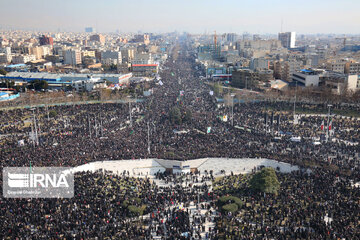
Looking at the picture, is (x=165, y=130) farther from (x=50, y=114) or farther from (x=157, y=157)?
(x=50, y=114)

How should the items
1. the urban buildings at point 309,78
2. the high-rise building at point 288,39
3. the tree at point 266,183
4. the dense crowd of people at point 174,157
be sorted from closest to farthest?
the dense crowd of people at point 174,157
the tree at point 266,183
the urban buildings at point 309,78
the high-rise building at point 288,39

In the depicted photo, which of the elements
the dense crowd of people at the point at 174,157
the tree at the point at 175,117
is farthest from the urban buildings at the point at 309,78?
the tree at the point at 175,117

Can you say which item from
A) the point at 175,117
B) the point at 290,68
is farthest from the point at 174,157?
the point at 290,68

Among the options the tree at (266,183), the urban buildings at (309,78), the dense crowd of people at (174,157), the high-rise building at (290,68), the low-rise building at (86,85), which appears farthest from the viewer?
the high-rise building at (290,68)

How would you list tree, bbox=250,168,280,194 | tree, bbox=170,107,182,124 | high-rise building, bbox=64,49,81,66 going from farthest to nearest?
high-rise building, bbox=64,49,81,66 < tree, bbox=170,107,182,124 < tree, bbox=250,168,280,194

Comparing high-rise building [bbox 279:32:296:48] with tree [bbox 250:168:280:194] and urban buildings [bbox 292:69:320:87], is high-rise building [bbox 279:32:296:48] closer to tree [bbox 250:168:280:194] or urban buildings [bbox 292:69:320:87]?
urban buildings [bbox 292:69:320:87]

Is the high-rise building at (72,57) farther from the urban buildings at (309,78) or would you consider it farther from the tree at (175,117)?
the tree at (175,117)

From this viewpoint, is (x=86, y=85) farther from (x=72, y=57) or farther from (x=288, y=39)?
(x=288, y=39)

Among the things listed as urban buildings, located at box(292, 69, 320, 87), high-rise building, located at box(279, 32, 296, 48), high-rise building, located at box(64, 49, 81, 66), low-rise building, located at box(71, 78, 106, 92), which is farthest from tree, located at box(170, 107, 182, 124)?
high-rise building, located at box(279, 32, 296, 48)
